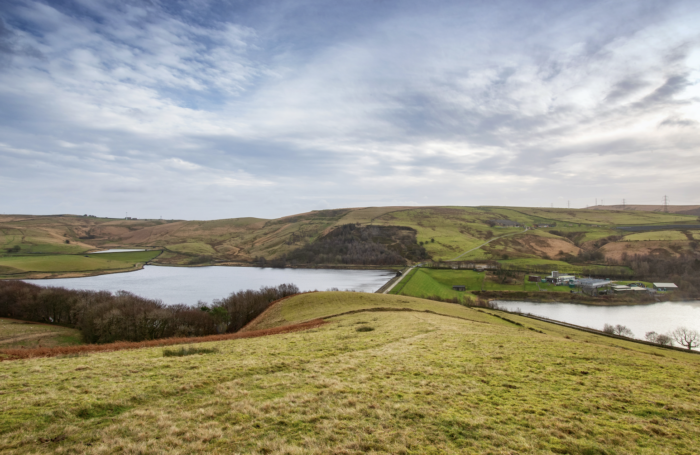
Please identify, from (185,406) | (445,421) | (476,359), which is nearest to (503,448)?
(445,421)

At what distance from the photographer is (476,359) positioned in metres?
16.5

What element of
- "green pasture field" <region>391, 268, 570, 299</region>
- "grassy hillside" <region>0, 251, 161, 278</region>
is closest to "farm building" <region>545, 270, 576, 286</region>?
"green pasture field" <region>391, 268, 570, 299</region>

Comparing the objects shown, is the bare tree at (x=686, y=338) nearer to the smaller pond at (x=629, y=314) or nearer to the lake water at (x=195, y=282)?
the smaller pond at (x=629, y=314)

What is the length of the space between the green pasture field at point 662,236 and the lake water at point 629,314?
6421cm

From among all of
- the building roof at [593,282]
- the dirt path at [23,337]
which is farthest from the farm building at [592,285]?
the dirt path at [23,337]

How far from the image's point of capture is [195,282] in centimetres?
13212

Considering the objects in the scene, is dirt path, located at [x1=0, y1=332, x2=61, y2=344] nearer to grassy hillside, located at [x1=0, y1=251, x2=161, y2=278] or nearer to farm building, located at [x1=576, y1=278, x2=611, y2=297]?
grassy hillside, located at [x1=0, y1=251, x2=161, y2=278]

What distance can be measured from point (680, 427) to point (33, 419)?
19.5 m

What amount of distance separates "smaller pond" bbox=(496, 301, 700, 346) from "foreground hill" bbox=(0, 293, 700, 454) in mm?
67365

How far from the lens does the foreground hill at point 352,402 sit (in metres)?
8.45

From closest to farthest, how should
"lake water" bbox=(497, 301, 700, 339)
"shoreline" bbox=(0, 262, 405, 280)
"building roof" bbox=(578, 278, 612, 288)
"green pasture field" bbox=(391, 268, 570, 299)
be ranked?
"lake water" bbox=(497, 301, 700, 339), "green pasture field" bbox=(391, 268, 570, 299), "building roof" bbox=(578, 278, 612, 288), "shoreline" bbox=(0, 262, 405, 280)

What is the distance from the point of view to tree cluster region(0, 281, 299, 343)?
44250mm

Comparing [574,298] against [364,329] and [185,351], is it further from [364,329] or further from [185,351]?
[185,351]

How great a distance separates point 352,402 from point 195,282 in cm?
13842
